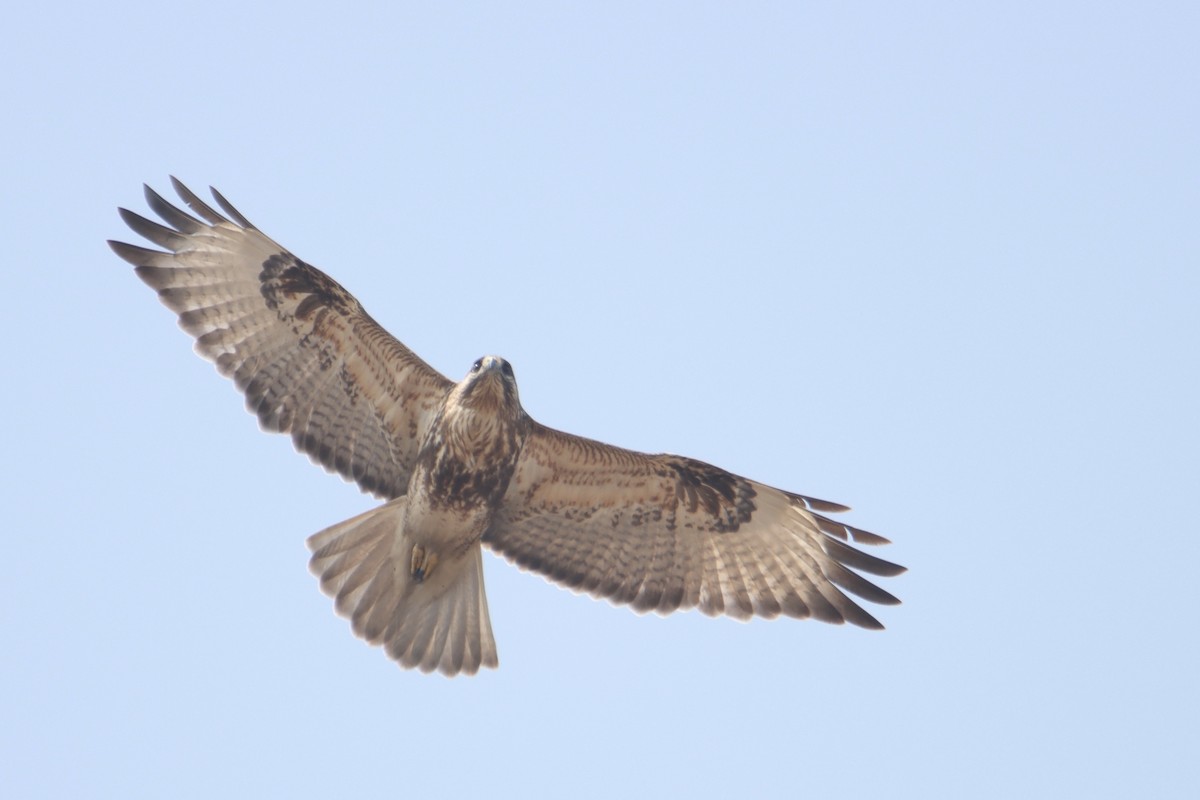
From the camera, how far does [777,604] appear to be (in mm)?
11422

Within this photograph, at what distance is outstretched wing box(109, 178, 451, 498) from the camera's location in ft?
35.2

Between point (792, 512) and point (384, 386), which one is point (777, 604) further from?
point (384, 386)

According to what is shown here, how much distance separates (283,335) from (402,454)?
3.59 feet

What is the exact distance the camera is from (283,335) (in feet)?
35.5

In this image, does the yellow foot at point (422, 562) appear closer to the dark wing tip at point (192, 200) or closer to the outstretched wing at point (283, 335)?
the outstretched wing at point (283, 335)

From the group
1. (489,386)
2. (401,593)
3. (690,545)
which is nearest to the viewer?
(489,386)

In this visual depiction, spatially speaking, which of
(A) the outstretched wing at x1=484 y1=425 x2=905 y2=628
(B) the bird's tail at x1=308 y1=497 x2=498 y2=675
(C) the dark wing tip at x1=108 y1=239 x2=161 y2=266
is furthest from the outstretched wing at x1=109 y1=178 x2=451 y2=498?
(A) the outstretched wing at x1=484 y1=425 x2=905 y2=628

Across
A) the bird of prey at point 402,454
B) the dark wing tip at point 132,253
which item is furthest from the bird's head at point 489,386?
the dark wing tip at point 132,253

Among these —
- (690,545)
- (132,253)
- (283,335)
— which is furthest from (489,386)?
(132,253)

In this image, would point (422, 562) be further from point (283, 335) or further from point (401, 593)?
point (283, 335)

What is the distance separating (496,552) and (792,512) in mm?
2058

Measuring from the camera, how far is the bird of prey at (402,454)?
10.7 m

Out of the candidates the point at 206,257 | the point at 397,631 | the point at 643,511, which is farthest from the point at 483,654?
the point at 206,257

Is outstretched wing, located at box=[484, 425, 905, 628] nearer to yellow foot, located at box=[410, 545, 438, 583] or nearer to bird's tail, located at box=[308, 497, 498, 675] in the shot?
bird's tail, located at box=[308, 497, 498, 675]
